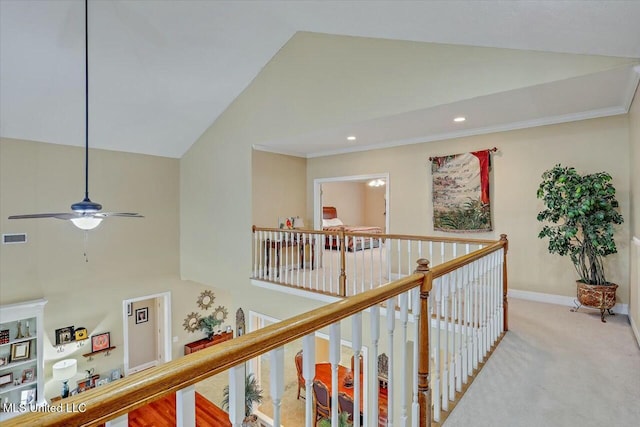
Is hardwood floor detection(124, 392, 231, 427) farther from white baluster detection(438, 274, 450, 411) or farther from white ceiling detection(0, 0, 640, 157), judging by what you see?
white ceiling detection(0, 0, 640, 157)

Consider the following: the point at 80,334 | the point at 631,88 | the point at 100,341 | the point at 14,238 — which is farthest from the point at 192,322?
the point at 631,88

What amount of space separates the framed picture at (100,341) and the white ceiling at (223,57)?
3770 millimetres

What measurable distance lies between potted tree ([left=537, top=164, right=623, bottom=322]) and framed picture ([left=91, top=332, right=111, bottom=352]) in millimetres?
7897

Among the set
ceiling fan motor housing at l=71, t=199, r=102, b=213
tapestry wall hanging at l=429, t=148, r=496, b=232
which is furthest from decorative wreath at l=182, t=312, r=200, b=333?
tapestry wall hanging at l=429, t=148, r=496, b=232

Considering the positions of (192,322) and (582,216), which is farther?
(192,322)

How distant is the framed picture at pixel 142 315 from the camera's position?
8078mm

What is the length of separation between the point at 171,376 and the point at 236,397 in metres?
0.23

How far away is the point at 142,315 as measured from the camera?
8.17 m

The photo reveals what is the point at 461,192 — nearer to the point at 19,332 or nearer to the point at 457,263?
the point at 457,263

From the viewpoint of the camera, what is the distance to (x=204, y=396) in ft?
22.2

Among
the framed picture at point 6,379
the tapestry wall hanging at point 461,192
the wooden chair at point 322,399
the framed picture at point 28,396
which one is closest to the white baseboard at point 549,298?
the tapestry wall hanging at point 461,192

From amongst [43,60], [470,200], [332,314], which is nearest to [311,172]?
[470,200]

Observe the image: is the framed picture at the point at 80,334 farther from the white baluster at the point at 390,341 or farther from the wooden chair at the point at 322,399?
the white baluster at the point at 390,341

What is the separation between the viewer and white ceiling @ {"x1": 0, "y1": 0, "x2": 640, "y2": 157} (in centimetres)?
253
